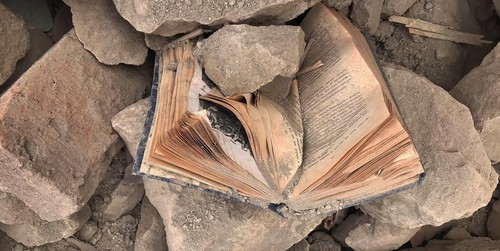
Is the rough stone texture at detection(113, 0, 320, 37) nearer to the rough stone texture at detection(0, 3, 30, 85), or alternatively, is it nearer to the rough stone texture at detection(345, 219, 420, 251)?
the rough stone texture at detection(0, 3, 30, 85)

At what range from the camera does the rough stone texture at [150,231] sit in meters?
2.11

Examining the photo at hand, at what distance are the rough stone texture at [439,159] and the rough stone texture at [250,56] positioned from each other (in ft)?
1.62

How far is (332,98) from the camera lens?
1.83 metres

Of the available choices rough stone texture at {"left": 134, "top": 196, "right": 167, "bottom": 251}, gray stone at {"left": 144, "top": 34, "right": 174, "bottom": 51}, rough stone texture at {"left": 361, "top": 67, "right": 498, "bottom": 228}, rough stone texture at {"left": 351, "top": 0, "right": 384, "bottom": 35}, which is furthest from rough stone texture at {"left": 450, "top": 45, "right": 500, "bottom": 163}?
rough stone texture at {"left": 134, "top": 196, "right": 167, "bottom": 251}

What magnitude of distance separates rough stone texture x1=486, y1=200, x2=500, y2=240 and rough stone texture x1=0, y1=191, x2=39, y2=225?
1.92 m

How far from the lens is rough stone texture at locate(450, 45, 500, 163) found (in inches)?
81.7

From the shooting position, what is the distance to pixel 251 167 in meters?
1.69

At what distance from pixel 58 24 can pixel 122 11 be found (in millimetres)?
444

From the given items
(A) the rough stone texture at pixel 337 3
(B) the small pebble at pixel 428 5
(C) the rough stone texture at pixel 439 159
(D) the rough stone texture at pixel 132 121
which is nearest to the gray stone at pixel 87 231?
(D) the rough stone texture at pixel 132 121

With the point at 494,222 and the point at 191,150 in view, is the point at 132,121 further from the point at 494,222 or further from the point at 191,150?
the point at 494,222

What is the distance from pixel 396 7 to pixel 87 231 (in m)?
1.55

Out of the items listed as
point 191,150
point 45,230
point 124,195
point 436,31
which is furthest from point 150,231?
point 436,31

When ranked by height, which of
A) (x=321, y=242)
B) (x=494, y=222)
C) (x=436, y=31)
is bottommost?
(x=494, y=222)

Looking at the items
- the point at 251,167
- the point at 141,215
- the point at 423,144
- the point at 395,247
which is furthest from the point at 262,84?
the point at 395,247
